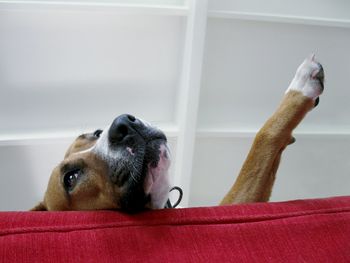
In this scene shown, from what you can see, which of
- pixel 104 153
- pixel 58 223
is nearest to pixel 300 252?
pixel 58 223

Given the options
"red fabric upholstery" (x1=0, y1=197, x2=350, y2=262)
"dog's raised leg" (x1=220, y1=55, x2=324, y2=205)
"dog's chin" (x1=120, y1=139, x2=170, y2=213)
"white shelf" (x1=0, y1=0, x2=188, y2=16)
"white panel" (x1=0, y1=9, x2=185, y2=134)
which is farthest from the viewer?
"white panel" (x1=0, y1=9, x2=185, y2=134)

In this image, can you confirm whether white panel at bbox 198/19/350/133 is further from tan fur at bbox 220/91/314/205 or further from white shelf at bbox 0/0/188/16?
tan fur at bbox 220/91/314/205

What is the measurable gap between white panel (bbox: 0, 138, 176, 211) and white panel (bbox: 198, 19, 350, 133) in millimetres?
777

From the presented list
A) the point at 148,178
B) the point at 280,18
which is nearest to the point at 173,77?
the point at 280,18

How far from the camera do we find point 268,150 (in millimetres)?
1525

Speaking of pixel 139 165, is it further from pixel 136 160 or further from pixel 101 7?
pixel 101 7

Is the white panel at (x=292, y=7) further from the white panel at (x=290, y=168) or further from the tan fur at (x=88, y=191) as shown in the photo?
the tan fur at (x=88, y=191)

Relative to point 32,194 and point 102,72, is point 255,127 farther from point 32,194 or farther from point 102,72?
point 32,194

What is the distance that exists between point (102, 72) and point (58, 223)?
1.36 metres

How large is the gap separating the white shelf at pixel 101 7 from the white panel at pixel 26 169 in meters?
0.61

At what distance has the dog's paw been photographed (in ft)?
4.96

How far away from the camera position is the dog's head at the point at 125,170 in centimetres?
120

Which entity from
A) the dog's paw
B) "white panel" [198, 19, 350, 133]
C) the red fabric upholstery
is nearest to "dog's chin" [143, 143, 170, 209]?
the red fabric upholstery

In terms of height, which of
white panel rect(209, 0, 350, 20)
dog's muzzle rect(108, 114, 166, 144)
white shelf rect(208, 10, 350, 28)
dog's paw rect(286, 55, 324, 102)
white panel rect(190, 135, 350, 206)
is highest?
white panel rect(209, 0, 350, 20)
